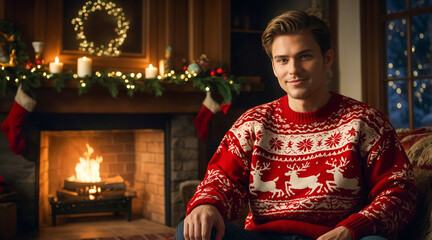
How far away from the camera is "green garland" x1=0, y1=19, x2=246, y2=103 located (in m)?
3.11

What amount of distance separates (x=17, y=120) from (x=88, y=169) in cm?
89

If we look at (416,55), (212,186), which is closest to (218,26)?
(416,55)

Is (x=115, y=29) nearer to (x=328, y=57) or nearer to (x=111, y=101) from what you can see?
(x=111, y=101)

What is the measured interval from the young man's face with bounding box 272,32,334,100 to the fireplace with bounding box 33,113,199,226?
233 centimetres

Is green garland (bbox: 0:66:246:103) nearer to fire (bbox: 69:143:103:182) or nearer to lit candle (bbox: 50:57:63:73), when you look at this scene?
lit candle (bbox: 50:57:63:73)

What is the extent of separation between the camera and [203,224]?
1.26m

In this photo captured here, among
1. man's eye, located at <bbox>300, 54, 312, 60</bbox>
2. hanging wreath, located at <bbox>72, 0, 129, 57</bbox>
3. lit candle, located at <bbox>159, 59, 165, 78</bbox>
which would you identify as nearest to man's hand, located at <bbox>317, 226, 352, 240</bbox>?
man's eye, located at <bbox>300, 54, 312, 60</bbox>

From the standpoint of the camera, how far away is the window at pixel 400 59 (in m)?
3.28

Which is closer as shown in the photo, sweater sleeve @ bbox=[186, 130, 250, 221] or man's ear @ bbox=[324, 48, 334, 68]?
sweater sleeve @ bbox=[186, 130, 250, 221]

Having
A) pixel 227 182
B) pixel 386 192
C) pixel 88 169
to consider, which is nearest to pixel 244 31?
pixel 88 169

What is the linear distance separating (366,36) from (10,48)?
8.33 ft

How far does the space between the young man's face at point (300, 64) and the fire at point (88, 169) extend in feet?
8.96

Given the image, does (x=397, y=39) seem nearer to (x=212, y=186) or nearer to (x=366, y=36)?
(x=366, y=36)

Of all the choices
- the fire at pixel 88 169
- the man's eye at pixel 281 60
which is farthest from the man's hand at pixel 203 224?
the fire at pixel 88 169
